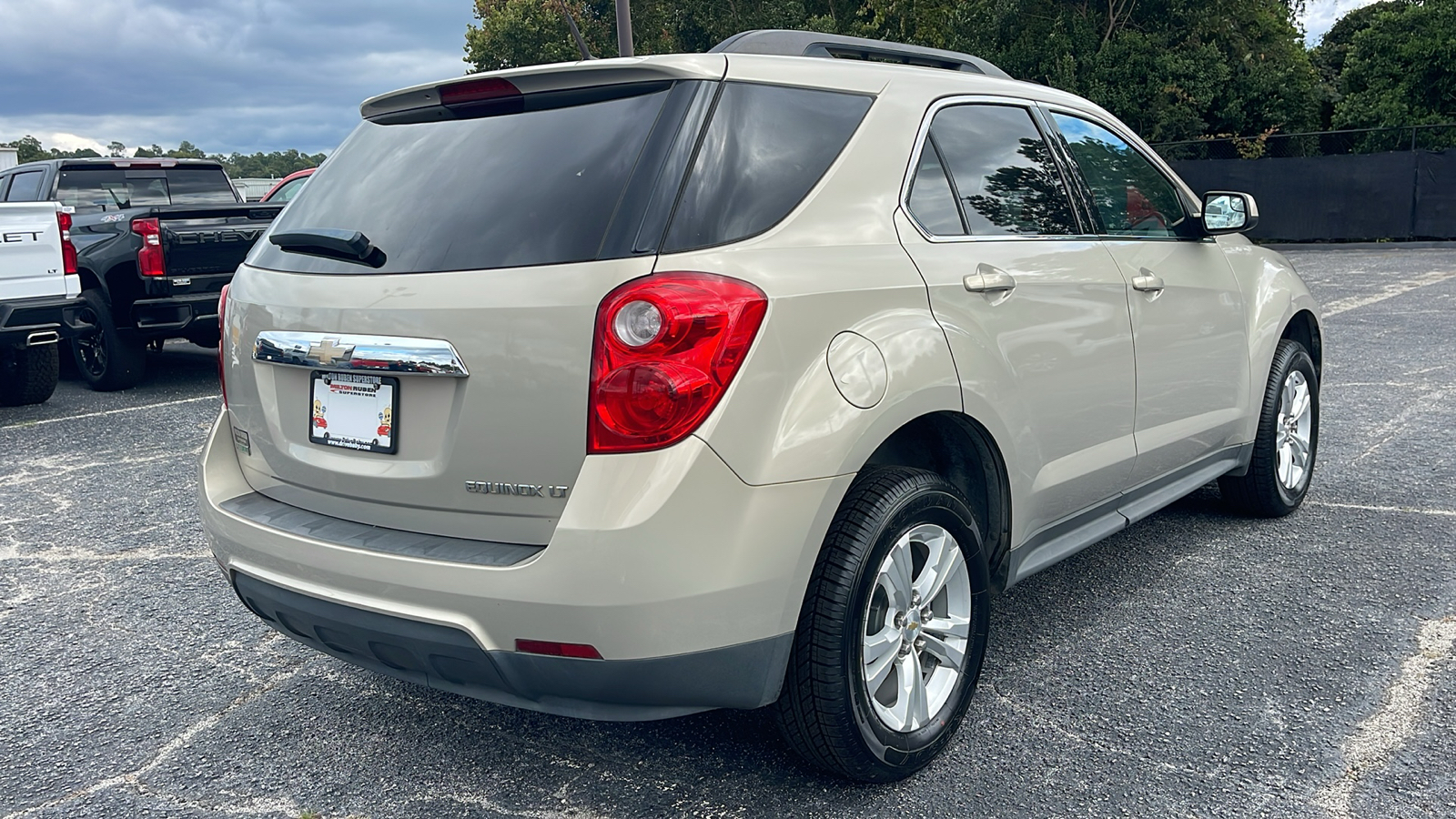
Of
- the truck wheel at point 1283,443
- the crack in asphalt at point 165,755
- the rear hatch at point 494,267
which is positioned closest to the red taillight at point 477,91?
the rear hatch at point 494,267

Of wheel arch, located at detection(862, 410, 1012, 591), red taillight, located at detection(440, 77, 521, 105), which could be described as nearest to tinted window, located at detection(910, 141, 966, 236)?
wheel arch, located at detection(862, 410, 1012, 591)

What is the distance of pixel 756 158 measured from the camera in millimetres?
2613

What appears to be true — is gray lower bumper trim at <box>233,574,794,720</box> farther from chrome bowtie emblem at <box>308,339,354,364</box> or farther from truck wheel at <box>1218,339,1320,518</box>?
truck wheel at <box>1218,339,1320,518</box>

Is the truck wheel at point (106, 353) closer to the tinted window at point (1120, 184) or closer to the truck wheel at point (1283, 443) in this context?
the tinted window at point (1120, 184)

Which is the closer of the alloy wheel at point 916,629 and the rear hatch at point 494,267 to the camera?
the rear hatch at point 494,267

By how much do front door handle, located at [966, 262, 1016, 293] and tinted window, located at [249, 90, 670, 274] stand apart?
0.96 metres

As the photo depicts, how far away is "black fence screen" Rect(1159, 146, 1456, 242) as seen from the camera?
21.7 m

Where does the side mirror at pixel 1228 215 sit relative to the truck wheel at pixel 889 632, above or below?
above

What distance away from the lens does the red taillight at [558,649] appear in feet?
7.57

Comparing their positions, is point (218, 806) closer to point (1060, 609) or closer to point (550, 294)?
point (550, 294)

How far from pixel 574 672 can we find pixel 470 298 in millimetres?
818

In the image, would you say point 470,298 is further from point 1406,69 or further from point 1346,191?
point 1406,69

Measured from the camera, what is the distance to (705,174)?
98.1 inches

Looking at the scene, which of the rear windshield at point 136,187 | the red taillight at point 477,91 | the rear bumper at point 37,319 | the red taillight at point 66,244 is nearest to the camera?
the red taillight at point 477,91
